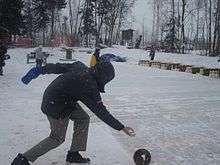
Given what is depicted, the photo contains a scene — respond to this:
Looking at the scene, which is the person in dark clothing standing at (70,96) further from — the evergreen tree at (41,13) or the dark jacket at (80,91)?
the evergreen tree at (41,13)

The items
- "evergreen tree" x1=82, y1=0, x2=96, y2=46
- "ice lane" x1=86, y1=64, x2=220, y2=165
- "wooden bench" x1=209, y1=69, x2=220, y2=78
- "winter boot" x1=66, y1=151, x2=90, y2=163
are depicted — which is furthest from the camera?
"evergreen tree" x1=82, y1=0, x2=96, y2=46

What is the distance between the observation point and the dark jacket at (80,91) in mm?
5352

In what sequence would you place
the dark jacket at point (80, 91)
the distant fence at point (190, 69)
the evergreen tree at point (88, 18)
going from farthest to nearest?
the evergreen tree at point (88, 18), the distant fence at point (190, 69), the dark jacket at point (80, 91)

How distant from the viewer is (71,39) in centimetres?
5950

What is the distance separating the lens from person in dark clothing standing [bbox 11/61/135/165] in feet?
17.6

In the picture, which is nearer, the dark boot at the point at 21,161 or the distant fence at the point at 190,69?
the dark boot at the point at 21,161

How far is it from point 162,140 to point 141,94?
21.7 feet

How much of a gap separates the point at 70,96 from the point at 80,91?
17 cm

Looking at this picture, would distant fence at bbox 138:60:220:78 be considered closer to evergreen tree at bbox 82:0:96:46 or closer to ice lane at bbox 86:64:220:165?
ice lane at bbox 86:64:220:165

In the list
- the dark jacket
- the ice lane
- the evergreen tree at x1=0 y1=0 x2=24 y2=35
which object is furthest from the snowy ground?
the evergreen tree at x1=0 y1=0 x2=24 y2=35

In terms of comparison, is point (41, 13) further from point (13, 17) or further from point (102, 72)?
point (102, 72)

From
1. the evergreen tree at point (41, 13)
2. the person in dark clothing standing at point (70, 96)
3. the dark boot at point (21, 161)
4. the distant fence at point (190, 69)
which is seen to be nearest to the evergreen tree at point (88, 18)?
the evergreen tree at point (41, 13)

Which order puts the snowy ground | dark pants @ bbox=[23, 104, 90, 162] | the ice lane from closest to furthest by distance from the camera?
dark pants @ bbox=[23, 104, 90, 162] → the snowy ground → the ice lane

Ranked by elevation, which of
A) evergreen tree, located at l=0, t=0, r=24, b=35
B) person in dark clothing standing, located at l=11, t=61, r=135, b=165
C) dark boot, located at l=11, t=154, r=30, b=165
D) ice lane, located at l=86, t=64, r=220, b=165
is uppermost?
evergreen tree, located at l=0, t=0, r=24, b=35
